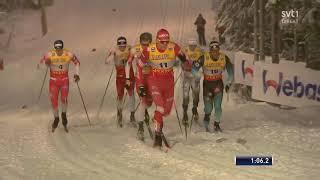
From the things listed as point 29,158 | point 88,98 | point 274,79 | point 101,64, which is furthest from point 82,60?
point 29,158

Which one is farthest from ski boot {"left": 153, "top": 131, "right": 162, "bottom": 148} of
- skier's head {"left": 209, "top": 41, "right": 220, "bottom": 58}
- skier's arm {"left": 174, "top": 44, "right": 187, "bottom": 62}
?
skier's head {"left": 209, "top": 41, "right": 220, "bottom": 58}

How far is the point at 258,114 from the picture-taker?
14.4m

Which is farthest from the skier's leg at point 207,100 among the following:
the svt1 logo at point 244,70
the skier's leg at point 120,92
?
the svt1 logo at point 244,70

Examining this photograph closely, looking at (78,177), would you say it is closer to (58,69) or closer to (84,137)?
(84,137)

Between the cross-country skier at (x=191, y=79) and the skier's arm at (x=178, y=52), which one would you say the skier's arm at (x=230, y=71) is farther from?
the skier's arm at (x=178, y=52)

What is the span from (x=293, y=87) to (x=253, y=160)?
18.5 ft

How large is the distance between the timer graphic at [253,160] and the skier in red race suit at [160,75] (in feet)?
6.27

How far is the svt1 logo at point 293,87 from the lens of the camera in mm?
14484

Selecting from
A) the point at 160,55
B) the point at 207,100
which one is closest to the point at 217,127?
the point at 207,100

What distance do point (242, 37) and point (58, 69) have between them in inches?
387

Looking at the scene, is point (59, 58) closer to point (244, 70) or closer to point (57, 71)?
point (57, 71)

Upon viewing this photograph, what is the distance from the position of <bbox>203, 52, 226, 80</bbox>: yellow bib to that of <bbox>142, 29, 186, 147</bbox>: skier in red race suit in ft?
3.76

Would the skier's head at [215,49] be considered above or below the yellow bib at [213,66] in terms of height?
above

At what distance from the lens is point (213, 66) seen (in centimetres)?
1214
